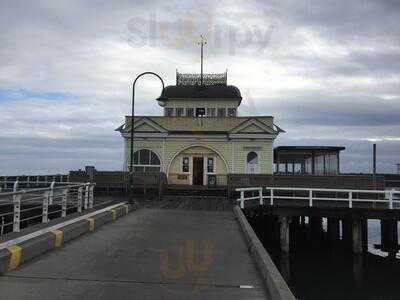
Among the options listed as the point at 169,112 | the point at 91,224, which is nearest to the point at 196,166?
the point at 169,112

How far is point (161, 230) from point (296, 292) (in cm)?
526

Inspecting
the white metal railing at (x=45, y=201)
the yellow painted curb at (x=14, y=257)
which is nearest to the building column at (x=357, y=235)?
the white metal railing at (x=45, y=201)

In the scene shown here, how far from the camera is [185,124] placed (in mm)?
37750

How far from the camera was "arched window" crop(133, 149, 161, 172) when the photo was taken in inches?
1457

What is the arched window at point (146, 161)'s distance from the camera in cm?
3700

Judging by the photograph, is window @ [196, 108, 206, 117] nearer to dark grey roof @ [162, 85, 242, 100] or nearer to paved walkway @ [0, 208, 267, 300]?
dark grey roof @ [162, 85, 242, 100]

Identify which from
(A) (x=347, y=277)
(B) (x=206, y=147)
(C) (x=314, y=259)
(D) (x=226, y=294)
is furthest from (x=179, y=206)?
(D) (x=226, y=294)

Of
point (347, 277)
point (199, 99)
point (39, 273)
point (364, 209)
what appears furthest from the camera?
point (199, 99)

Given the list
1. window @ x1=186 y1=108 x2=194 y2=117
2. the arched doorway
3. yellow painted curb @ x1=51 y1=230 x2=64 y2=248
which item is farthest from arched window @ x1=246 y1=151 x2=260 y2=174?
yellow painted curb @ x1=51 y1=230 x2=64 y2=248

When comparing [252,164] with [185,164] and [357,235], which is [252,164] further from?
[357,235]

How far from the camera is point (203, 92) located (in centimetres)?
4100

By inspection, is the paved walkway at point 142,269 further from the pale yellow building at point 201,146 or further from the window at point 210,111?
the window at point 210,111

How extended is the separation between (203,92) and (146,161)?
7953mm

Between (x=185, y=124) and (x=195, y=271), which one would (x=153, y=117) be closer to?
(x=185, y=124)
